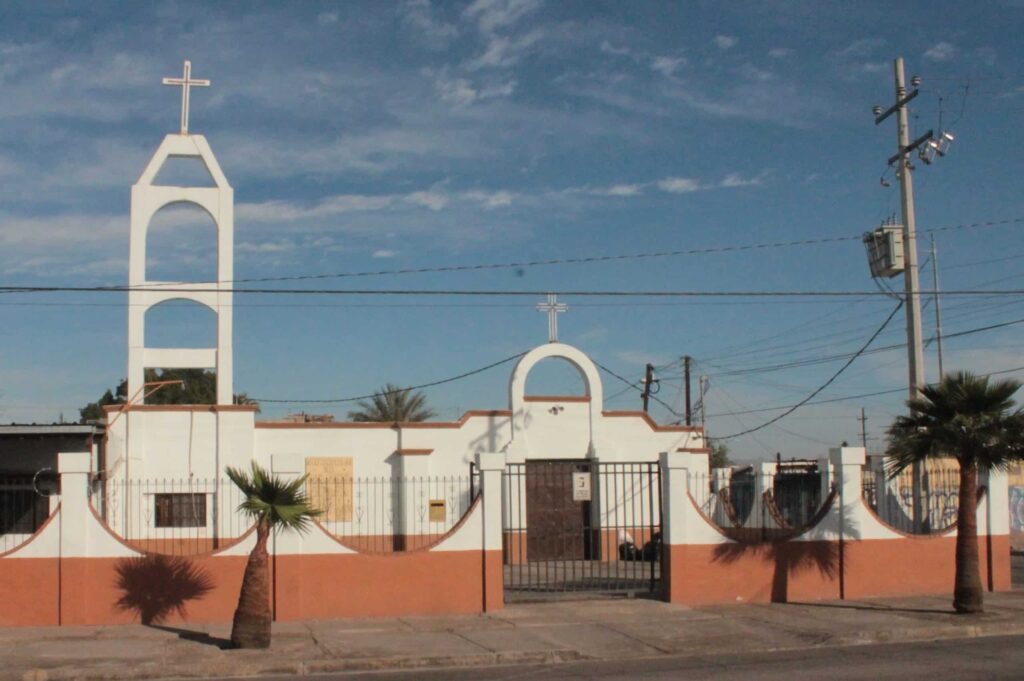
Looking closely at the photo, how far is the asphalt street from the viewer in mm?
12609

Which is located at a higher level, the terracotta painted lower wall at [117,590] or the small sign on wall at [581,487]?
the small sign on wall at [581,487]

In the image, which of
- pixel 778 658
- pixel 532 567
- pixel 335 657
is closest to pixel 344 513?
pixel 532 567

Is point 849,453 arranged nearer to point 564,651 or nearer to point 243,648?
point 564,651

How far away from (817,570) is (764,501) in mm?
4367

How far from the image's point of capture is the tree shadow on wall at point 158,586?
17125mm

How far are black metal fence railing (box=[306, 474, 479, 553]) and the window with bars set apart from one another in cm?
253

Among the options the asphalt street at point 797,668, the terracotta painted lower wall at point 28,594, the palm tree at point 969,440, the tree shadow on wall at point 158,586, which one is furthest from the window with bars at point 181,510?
the palm tree at point 969,440

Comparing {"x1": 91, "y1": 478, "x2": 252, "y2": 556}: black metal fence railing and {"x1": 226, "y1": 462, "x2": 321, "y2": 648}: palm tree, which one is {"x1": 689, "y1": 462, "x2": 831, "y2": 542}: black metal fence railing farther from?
{"x1": 91, "y1": 478, "x2": 252, "y2": 556}: black metal fence railing

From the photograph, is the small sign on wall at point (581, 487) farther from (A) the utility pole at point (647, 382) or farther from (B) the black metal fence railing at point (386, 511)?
(A) the utility pole at point (647, 382)

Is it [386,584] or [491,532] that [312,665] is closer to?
[386,584]

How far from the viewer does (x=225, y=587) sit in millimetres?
17359

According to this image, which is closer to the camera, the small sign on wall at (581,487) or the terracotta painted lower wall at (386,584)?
the terracotta painted lower wall at (386,584)

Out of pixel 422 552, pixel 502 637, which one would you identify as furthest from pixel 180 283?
pixel 502 637

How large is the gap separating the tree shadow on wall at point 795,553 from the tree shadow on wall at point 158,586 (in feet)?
28.0
